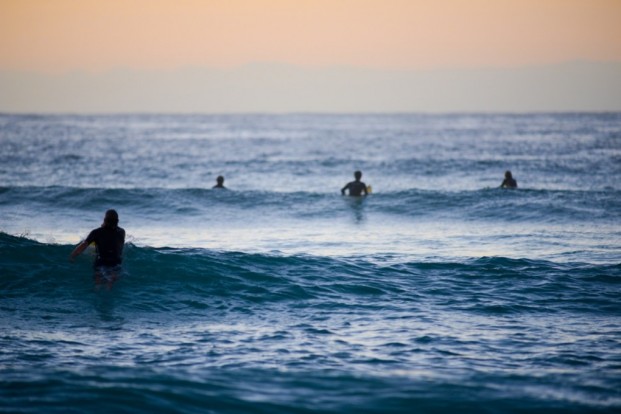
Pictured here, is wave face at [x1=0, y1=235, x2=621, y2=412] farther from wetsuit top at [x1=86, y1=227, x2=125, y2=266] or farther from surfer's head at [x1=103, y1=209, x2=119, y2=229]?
surfer's head at [x1=103, y1=209, x2=119, y2=229]

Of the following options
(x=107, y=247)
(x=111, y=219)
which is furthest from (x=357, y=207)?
(x=111, y=219)

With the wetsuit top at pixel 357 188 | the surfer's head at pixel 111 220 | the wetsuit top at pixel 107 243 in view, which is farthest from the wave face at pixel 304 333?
the wetsuit top at pixel 357 188

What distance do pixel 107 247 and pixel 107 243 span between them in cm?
8

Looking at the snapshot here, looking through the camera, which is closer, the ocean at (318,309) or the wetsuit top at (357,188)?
the ocean at (318,309)

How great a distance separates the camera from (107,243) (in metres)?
11.1

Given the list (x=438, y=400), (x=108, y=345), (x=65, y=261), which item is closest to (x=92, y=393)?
(x=108, y=345)

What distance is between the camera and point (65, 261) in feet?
42.7

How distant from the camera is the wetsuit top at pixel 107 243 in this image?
1100 cm

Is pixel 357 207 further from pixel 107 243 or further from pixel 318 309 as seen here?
pixel 107 243

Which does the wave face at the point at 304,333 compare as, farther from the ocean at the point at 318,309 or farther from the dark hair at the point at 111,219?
the dark hair at the point at 111,219

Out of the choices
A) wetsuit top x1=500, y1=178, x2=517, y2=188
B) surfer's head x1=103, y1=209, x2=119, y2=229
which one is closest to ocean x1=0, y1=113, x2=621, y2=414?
surfer's head x1=103, y1=209, x2=119, y2=229

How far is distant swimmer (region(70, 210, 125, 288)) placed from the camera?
1094cm

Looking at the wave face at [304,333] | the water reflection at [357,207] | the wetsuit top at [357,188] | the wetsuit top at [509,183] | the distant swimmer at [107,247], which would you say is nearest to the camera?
the wave face at [304,333]

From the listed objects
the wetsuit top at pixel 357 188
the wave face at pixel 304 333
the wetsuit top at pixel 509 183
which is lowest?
Answer: the wave face at pixel 304 333
